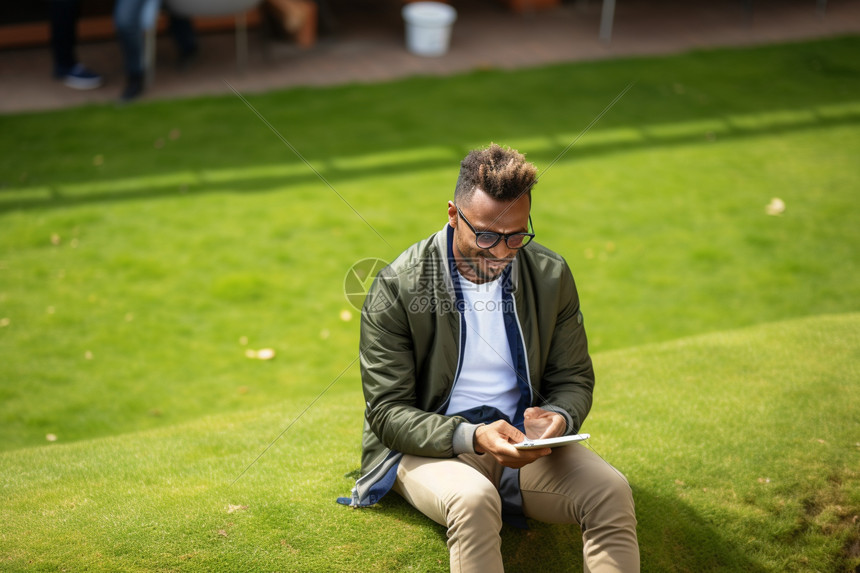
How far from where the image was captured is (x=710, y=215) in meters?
6.09

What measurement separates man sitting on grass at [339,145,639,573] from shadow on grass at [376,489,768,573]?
0.12 metres

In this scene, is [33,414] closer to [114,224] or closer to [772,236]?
[114,224]

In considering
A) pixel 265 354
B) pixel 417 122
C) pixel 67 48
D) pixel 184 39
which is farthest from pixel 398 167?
pixel 67 48

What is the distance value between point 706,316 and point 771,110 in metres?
3.36

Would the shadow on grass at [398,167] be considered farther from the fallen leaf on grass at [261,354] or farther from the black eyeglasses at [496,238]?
the black eyeglasses at [496,238]

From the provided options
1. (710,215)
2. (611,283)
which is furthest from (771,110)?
(611,283)

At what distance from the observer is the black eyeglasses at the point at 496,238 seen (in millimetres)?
2578

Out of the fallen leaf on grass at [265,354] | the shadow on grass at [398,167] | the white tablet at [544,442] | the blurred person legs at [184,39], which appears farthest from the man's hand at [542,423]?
the blurred person legs at [184,39]

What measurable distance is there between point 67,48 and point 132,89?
2.41 ft

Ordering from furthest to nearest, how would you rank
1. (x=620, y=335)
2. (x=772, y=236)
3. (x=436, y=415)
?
(x=772, y=236) → (x=620, y=335) → (x=436, y=415)

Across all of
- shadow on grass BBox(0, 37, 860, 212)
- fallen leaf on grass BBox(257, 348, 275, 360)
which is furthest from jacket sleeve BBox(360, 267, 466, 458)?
shadow on grass BBox(0, 37, 860, 212)

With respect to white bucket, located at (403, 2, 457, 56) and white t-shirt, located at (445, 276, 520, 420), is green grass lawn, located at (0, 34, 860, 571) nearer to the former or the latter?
white t-shirt, located at (445, 276, 520, 420)

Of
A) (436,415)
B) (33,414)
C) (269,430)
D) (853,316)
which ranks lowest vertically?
(33,414)

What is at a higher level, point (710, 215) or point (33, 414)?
point (710, 215)
